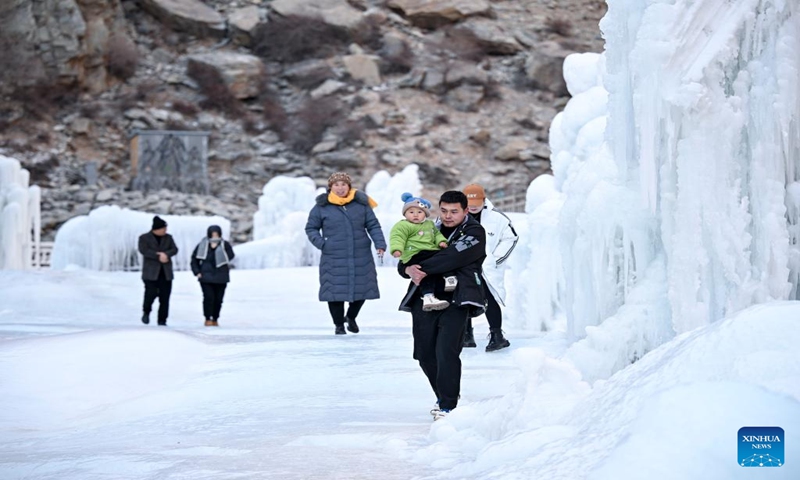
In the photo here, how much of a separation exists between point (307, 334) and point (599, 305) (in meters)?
3.95

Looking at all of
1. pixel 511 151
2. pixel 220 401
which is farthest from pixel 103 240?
pixel 511 151

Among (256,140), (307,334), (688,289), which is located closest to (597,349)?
(688,289)

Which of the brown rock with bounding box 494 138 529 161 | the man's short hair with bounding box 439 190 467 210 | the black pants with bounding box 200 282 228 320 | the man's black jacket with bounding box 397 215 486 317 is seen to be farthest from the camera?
the brown rock with bounding box 494 138 529 161

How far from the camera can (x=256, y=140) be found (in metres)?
47.4

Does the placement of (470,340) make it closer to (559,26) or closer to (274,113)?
(274,113)

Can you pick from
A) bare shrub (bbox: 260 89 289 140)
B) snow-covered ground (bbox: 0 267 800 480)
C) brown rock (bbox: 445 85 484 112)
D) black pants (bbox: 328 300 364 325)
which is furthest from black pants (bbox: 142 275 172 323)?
brown rock (bbox: 445 85 484 112)

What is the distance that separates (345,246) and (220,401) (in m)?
3.72

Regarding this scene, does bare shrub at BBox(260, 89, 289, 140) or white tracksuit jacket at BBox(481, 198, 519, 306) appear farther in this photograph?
bare shrub at BBox(260, 89, 289, 140)

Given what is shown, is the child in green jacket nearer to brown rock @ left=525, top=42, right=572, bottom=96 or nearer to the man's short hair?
the man's short hair

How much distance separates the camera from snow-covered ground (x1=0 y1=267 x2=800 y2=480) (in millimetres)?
3648

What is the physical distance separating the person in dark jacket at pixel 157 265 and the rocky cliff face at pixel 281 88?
26493 mm

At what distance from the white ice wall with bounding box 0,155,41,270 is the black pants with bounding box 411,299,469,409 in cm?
1865

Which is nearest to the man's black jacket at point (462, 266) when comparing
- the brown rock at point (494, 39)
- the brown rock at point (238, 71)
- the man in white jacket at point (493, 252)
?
the man in white jacket at point (493, 252)

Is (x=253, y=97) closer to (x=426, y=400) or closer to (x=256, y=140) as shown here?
(x=256, y=140)
